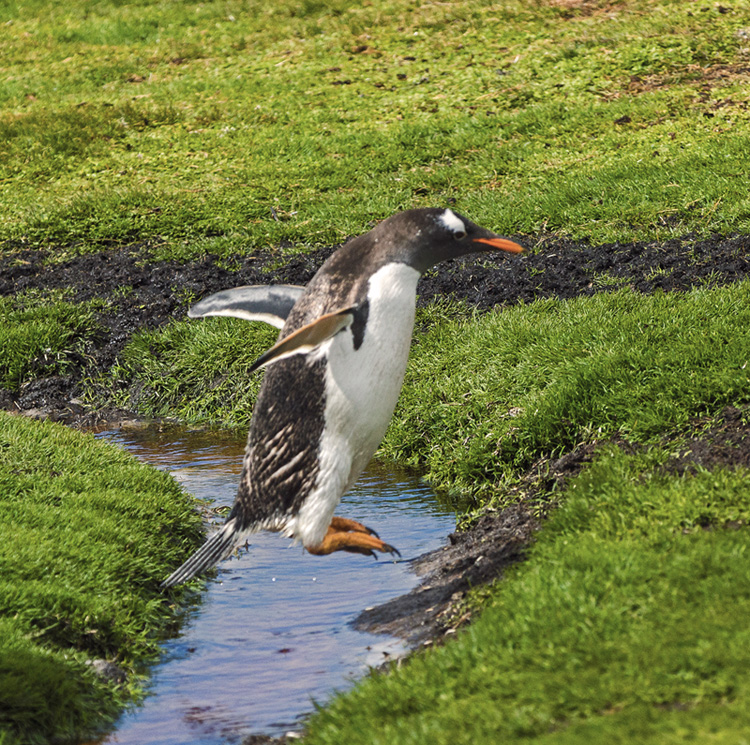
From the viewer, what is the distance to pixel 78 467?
6.24 metres

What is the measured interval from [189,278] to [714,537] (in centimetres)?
688

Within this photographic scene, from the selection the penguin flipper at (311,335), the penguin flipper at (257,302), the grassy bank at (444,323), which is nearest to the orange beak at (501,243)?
the penguin flipper at (311,335)

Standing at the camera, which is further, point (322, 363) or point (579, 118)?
point (579, 118)

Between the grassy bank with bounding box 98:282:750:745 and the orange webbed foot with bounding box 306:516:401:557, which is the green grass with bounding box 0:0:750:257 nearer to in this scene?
the grassy bank with bounding box 98:282:750:745

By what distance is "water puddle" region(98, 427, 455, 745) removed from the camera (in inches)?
162

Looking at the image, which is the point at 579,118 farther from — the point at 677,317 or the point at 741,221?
the point at 677,317

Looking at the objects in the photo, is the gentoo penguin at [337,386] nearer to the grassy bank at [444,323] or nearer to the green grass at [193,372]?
the grassy bank at [444,323]

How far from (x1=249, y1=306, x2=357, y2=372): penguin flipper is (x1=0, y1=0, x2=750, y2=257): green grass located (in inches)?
243

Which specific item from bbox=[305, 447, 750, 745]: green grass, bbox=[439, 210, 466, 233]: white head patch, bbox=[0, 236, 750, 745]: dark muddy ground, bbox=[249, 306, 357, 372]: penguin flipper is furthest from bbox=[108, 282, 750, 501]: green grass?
bbox=[249, 306, 357, 372]: penguin flipper

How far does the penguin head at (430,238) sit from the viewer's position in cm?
414

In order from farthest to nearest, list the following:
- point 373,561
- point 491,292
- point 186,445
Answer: point 491,292 → point 186,445 → point 373,561

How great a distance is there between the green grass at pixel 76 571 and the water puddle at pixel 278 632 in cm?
20

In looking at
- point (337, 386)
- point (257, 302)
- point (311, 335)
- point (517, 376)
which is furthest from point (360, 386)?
point (517, 376)

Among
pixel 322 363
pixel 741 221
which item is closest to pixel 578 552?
pixel 322 363
